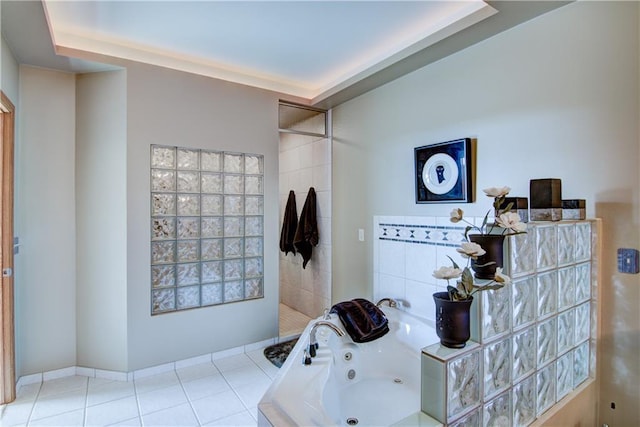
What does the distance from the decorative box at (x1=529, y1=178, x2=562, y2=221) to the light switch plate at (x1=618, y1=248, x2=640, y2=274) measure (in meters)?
0.37

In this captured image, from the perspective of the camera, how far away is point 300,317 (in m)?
4.02

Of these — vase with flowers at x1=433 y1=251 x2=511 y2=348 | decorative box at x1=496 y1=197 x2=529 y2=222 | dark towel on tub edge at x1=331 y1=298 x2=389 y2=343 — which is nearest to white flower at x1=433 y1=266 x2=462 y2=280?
vase with flowers at x1=433 y1=251 x2=511 y2=348

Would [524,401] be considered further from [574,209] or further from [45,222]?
[45,222]

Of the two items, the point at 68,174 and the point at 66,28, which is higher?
the point at 66,28

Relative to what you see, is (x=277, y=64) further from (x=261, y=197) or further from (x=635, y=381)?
(x=635, y=381)

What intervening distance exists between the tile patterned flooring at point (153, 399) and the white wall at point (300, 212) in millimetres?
1169

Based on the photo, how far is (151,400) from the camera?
2307mm

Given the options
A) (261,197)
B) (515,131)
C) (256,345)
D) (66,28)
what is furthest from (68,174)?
(515,131)

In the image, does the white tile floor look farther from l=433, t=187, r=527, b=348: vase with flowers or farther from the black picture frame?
the black picture frame

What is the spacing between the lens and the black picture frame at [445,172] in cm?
223

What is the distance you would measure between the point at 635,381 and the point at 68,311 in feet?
12.1

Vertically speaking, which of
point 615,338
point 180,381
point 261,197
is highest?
point 261,197

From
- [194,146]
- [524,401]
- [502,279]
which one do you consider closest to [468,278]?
[502,279]

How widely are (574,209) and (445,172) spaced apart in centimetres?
83
